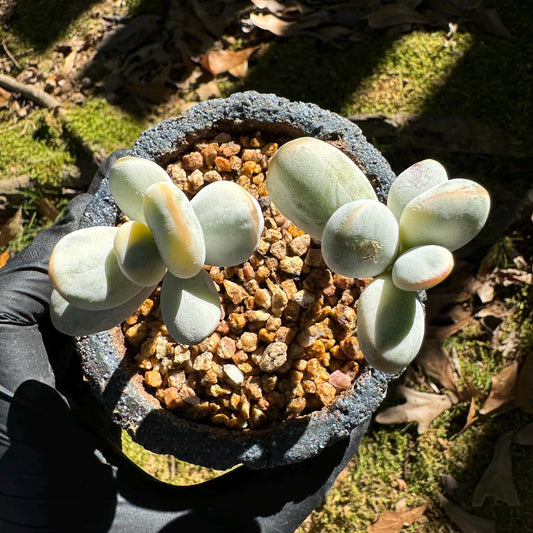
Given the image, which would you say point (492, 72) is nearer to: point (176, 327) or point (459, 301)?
point (459, 301)

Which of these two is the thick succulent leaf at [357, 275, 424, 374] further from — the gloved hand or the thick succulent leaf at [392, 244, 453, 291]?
the gloved hand

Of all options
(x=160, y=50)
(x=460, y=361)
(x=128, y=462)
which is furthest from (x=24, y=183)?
(x=460, y=361)

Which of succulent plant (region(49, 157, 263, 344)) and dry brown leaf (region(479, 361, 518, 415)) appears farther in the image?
dry brown leaf (region(479, 361, 518, 415))

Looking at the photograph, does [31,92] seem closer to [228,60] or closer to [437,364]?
[228,60]

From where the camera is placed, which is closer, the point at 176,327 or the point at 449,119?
the point at 176,327

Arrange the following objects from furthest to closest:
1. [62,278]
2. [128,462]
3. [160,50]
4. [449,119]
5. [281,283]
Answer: [160,50] → [449,119] → [128,462] → [281,283] → [62,278]

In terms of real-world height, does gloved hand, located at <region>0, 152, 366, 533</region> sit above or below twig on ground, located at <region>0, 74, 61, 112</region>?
below

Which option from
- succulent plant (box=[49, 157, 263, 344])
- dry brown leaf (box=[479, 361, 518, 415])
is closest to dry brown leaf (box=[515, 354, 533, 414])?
dry brown leaf (box=[479, 361, 518, 415])

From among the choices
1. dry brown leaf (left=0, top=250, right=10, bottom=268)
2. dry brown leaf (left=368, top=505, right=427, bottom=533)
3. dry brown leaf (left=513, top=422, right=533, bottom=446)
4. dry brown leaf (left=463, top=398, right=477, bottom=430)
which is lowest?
dry brown leaf (left=368, top=505, right=427, bottom=533)
